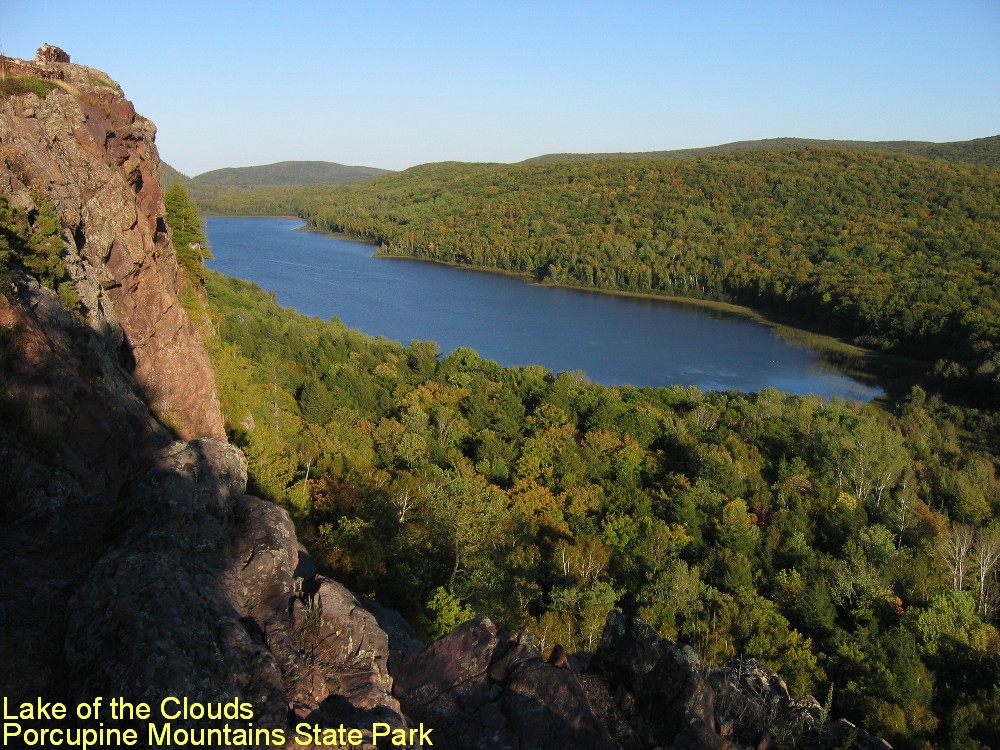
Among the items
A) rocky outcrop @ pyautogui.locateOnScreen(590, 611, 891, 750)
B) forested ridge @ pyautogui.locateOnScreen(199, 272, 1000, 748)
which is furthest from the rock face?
rocky outcrop @ pyautogui.locateOnScreen(590, 611, 891, 750)

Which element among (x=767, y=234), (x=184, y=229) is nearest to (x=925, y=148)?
(x=767, y=234)

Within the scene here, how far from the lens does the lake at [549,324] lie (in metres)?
49.9

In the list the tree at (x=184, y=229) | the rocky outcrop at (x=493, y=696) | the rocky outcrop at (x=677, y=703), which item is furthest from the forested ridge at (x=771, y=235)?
the rocky outcrop at (x=493, y=696)

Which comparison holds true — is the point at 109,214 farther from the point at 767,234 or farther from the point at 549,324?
the point at 767,234

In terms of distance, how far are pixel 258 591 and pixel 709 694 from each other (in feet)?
15.2

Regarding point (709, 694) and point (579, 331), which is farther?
point (579, 331)

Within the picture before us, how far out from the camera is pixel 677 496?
24.4 metres

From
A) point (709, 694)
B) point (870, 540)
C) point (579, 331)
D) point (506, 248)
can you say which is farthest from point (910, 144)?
point (709, 694)

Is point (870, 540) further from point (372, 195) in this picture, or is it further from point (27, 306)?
point (372, 195)

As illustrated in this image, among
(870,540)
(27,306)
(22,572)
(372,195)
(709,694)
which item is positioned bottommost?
(870,540)

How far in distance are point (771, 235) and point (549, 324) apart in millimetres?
45220

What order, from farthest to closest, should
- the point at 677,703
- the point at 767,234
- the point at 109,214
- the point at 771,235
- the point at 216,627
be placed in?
the point at 767,234 < the point at 771,235 < the point at 109,214 < the point at 677,703 < the point at 216,627

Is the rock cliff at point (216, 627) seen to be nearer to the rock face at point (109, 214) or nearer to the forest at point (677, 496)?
the rock face at point (109, 214)

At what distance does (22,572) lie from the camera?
485 cm
